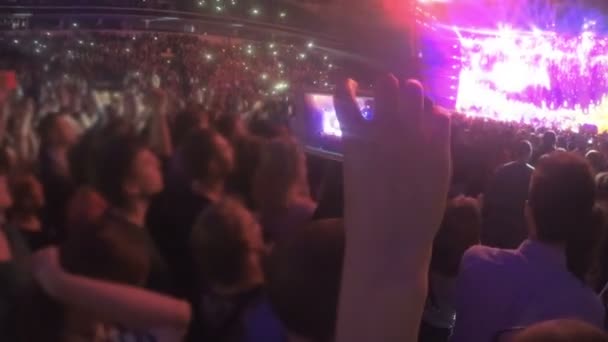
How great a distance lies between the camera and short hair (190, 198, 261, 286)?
182 cm

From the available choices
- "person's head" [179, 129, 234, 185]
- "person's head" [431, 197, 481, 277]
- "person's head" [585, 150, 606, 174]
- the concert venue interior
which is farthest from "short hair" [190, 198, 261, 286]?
the concert venue interior

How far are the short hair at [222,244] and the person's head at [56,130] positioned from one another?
31.9 inches

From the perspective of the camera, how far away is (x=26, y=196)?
232cm

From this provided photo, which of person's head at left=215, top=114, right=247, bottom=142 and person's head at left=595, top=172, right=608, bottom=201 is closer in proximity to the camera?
person's head at left=215, top=114, right=247, bottom=142

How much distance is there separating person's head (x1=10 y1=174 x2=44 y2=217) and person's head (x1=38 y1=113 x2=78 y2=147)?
0.16 meters

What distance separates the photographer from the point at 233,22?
8.20 feet

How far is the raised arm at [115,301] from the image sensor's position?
132 centimetres

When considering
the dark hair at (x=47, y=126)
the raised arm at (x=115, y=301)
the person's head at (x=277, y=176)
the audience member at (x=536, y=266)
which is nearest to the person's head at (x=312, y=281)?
the raised arm at (x=115, y=301)

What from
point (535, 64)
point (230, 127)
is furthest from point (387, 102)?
point (535, 64)

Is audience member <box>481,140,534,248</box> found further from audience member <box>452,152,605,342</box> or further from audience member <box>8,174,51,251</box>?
audience member <box>8,174,51,251</box>

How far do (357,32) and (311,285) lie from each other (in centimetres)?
51

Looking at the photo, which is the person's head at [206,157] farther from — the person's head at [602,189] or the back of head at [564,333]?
the person's head at [602,189]

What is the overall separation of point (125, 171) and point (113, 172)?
4 cm

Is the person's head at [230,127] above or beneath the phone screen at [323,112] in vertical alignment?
beneath
